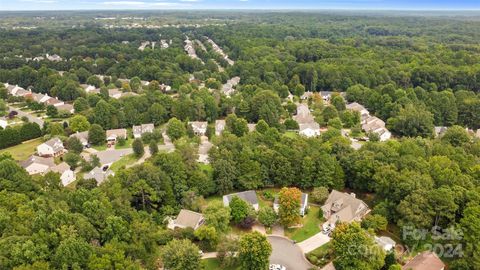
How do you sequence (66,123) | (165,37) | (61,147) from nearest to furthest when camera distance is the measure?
(61,147), (66,123), (165,37)

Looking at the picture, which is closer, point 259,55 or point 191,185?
point 191,185

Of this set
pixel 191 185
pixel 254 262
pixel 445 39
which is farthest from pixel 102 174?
pixel 445 39

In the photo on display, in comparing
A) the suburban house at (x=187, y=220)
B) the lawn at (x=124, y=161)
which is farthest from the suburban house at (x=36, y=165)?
the suburban house at (x=187, y=220)

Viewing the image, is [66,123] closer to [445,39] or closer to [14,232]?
[14,232]

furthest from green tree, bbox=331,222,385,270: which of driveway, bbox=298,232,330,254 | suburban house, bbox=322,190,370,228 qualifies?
suburban house, bbox=322,190,370,228

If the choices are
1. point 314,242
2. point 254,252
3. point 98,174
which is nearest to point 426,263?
point 314,242

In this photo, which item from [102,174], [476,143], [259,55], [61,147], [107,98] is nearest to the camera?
[102,174]

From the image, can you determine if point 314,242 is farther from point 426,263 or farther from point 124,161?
point 124,161
